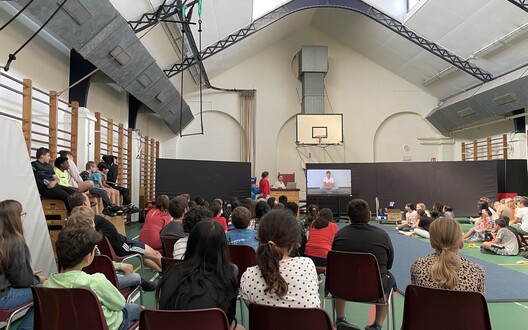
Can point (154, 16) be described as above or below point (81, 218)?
above

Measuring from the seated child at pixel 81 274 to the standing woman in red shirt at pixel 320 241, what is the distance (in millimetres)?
2000

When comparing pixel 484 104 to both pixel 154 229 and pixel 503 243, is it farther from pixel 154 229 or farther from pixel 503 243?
pixel 154 229

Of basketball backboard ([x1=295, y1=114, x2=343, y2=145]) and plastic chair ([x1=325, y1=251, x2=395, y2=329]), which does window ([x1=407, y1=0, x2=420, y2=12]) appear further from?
plastic chair ([x1=325, y1=251, x2=395, y2=329])

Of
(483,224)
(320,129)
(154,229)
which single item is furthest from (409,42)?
(154,229)

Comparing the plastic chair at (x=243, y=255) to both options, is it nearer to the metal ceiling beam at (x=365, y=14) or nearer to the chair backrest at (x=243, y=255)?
the chair backrest at (x=243, y=255)

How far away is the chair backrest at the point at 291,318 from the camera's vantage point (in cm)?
148

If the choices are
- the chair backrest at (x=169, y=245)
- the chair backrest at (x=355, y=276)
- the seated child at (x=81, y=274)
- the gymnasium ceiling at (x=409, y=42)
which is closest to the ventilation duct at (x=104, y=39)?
the gymnasium ceiling at (x=409, y=42)

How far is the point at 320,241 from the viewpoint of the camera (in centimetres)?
351

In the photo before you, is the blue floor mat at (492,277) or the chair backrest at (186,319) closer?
the chair backrest at (186,319)

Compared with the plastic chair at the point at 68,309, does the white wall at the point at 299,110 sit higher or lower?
higher

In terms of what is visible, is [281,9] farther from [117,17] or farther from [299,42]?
[117,17]

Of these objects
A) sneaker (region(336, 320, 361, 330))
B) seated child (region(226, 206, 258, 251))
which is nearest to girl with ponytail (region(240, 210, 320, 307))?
sneaker (region(336, 320, 361, 330))

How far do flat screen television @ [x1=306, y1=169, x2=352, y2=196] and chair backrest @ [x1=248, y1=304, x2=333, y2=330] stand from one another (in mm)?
9476

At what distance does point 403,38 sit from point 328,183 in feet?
16.6
